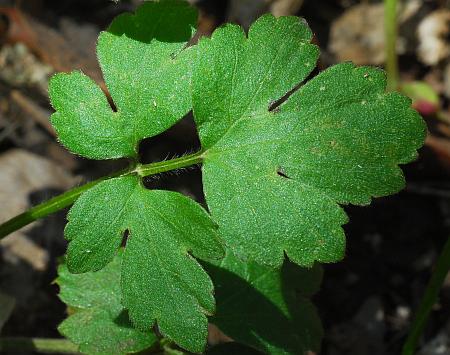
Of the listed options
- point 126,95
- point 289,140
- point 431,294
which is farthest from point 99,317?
point 431,294

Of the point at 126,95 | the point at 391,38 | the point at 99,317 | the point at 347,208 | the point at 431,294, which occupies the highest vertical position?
the point at 126,95

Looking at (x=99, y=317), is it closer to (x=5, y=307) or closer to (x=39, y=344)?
(x=39, y=344)

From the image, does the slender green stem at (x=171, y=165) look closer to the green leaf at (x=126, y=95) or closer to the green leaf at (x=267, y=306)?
the green leaf at (x=126, y=95)

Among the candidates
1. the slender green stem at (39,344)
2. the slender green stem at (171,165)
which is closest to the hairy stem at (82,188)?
the slender green stem at (171,165)

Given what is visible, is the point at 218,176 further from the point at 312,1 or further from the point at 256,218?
the point at 312,1

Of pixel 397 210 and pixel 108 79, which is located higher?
pixel 108 79

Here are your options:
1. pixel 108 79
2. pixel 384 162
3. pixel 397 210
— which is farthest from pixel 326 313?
pixel 108 79
